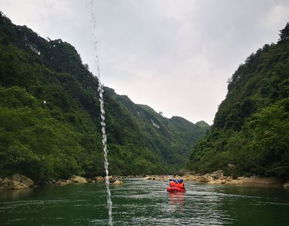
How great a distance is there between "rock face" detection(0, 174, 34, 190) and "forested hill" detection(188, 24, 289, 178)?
35097 millimetres

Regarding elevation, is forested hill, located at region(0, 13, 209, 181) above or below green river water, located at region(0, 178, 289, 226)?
above

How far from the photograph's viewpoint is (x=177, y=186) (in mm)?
51375

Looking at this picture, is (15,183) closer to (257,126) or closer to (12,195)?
(12,195)

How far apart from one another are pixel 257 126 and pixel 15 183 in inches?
1498

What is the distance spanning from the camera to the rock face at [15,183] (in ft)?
174

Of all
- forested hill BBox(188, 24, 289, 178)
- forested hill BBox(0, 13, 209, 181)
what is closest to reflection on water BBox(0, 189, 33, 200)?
forested hill BBox(0, 13, 209, 181)

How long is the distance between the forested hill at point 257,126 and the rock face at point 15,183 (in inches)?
1382

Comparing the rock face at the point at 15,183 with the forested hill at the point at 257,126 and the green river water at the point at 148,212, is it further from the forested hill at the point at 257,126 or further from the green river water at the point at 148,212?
the forested hill at the point at 257,126

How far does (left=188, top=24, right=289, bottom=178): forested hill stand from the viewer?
182 ft

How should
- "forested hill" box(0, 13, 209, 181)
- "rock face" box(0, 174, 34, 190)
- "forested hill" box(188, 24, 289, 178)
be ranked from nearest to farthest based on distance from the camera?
"rock face" box(0, 174, 34, 190), "forested hill" box(188, 24, 289, 178), "forested hill" box(0, 13, 209, 181)

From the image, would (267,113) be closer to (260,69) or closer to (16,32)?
(260,69)

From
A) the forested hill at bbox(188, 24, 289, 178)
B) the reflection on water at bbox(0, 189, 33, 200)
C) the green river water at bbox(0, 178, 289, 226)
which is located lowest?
the green river water at bbox(0, 178, 289, 226)

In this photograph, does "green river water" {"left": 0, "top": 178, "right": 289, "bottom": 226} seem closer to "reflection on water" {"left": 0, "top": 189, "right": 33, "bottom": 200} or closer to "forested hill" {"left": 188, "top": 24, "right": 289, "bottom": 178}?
"reflection on water" {"left": 0, "top": 189, "right": 33, "bottom": 200}

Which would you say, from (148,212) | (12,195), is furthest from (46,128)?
(148,212)
